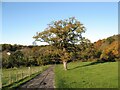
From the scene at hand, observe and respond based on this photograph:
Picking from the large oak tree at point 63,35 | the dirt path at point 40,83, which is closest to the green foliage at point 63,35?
the large oak tree at point 63,35

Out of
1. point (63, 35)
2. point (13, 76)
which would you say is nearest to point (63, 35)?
point (63, 35)

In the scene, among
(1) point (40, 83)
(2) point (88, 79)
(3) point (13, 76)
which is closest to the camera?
(1) point (40, 83)

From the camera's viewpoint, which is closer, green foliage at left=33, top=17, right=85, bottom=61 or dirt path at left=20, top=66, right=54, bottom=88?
dirt path at left=20, top=66, right=54, bottom=88

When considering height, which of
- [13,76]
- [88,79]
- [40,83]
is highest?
[88,79]

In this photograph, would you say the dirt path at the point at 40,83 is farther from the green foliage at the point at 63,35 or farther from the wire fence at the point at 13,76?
the green foliage at the point at 63,35

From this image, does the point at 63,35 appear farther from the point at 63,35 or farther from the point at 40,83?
the point at 40,83

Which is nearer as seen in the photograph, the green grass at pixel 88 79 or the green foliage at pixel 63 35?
the green grass at pixel 88 79

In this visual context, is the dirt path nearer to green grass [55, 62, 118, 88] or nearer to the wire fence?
green grass [55, 62, 118, 88]

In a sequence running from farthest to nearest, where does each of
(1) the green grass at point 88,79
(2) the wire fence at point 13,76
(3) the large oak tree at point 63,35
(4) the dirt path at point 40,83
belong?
(3) the large oak tree at point 63,35, (2) the wire fence at point 13,76, (4) the dirt path at point 40,83, (1) the green grass at point 88,79

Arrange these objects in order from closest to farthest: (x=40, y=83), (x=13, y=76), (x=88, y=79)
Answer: (x=40, y=83)
(x=88, y=79)
(x=13, y=76)

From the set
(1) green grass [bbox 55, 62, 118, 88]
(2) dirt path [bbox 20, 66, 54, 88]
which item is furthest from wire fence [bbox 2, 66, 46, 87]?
(1) green grass [bbox 55, 62, 118, 88]

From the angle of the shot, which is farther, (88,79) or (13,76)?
(13,76)

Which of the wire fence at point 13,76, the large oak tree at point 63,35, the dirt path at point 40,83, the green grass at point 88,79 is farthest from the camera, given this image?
the large oak tree at point 63,35

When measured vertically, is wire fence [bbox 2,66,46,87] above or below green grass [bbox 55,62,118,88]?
below
